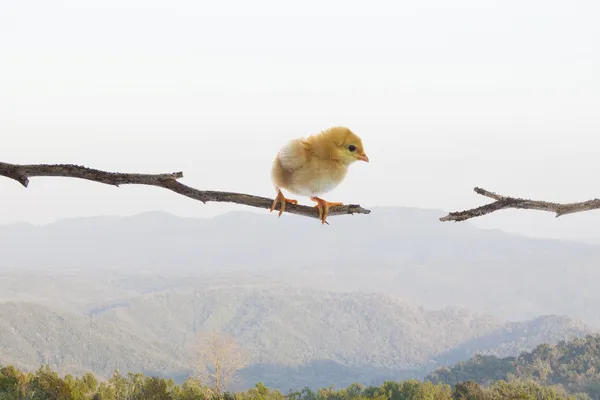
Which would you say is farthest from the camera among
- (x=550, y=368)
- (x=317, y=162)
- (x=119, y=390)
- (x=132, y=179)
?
(x=550, y=368)

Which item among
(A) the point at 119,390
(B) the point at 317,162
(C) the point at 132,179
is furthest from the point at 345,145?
(A) the point at 119,390

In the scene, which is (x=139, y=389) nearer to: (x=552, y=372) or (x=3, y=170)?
(x=3, y=170)

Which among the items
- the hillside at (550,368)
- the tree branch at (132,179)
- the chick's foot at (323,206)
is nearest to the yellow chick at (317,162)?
the chick's foot at (323,206)

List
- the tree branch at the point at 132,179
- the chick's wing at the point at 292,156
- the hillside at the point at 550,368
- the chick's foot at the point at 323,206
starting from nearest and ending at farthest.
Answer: the tree branch at the point at 132,179, the chick's foot at the point at 323,206, the chick's wing at the point at 292,156, the hillside at the point at 550,368

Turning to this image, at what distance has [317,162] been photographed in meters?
3.75

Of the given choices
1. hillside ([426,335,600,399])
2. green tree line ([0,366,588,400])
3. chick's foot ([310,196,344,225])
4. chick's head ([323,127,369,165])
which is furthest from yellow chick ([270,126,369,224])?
hillside ([426,335,600,399])

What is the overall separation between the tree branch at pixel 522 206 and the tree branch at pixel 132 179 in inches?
23.2

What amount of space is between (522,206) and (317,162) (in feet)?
3.78

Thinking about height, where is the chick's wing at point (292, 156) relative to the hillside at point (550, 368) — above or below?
above

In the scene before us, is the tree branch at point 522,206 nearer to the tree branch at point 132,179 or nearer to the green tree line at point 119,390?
the tree branch at point 132,179

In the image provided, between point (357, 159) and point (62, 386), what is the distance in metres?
38.9

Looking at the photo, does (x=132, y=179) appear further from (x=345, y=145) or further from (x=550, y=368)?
(x=550, y=368)

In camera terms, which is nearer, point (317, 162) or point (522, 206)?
point (522, 206)

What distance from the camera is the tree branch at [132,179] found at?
9.45 ft
